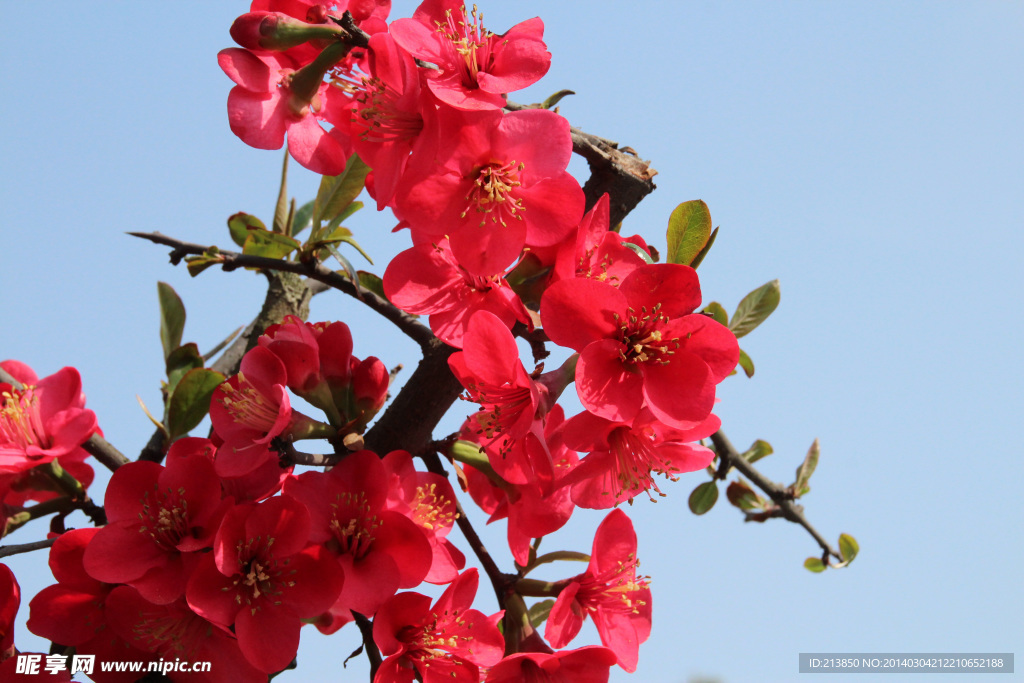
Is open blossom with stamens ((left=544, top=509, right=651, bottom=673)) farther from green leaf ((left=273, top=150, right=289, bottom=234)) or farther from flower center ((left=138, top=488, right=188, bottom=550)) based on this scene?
green leaf ((left=273, top=150, right=289, bottom=234))

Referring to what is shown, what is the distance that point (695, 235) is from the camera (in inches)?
44.1

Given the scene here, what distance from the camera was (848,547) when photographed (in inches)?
97.7

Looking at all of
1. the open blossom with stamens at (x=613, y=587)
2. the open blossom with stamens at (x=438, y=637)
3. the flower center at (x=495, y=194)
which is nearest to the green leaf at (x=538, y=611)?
the open blossom with stamens at (x=613, y=587)

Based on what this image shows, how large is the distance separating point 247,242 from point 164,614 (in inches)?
32.0

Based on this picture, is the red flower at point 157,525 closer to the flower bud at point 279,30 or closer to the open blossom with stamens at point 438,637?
the open blossom with stamens at point 438,637

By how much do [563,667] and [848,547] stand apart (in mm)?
1743

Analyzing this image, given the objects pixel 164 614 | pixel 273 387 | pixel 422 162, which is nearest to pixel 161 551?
pixel 164 614

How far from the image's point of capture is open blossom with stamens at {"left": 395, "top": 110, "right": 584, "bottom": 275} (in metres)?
1.02

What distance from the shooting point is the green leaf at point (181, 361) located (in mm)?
1718

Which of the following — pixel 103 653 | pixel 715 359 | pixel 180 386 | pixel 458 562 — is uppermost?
pixel 180 386

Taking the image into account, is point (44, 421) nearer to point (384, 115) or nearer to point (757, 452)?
point (384, 115)

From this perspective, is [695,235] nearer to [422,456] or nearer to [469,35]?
[469,35]

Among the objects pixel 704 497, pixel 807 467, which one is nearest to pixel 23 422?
pixel 704 497

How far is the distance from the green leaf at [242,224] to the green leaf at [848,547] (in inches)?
84.9
